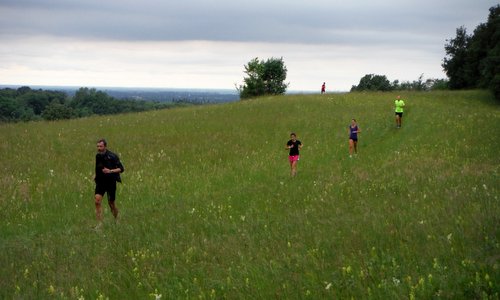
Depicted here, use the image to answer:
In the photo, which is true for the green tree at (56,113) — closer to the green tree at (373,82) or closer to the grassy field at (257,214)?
the grassy field at (257,214)

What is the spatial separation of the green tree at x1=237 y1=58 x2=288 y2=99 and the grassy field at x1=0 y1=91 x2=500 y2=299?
40783 millimetres

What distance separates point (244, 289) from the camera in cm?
710

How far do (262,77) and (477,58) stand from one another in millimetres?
29513

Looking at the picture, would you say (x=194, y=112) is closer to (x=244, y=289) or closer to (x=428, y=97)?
(x=428, y=97)

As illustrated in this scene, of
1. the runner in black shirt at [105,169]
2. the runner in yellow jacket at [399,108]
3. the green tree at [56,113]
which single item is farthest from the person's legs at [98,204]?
the green tree at [56,113]

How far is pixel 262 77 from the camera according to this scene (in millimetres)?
70875

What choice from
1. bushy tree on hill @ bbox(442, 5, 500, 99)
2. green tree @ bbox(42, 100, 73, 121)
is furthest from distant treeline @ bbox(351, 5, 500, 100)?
green tree @ bbox(42, 100, 73, 121)

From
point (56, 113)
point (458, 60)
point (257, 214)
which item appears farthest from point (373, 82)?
point (257, 214)

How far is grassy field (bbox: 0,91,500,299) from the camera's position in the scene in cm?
700

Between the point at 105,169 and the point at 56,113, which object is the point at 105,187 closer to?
the point at 105,169

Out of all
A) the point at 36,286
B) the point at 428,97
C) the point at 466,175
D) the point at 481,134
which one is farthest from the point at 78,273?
the point at 428,97

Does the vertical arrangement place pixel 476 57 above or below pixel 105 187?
above

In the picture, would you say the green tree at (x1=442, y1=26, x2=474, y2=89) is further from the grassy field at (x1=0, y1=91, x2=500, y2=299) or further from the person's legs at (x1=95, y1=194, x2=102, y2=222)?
the person's legs at (x1=95, y1=194, x2=102, y2=222)

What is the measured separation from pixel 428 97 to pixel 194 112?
74.1ft
